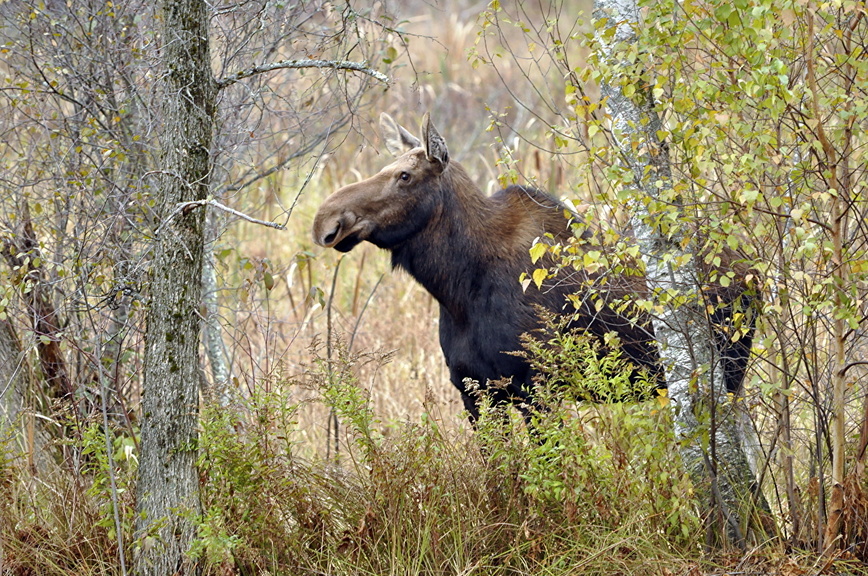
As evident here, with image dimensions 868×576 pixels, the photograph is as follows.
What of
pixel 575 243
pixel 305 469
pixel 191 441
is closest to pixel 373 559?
pixel 305 469

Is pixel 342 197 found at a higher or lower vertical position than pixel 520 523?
higher

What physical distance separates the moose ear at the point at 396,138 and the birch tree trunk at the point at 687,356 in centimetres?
189

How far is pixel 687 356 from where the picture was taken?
4484 millimetres

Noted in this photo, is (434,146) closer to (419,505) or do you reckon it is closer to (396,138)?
(396,138)

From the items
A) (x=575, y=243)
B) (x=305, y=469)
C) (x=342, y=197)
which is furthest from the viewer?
(x=342, y=197)

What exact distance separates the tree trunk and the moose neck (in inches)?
72.3

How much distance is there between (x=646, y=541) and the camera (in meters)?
4.15

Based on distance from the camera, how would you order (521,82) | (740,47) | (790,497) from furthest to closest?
1. (521,82)
2. (790,497)
3. (740,47)

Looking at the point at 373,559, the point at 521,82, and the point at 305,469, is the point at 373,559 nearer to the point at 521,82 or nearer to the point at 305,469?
the point at 305,469

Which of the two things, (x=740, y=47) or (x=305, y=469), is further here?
(x=305, y=469)

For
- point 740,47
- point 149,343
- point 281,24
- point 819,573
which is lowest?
point 819,573

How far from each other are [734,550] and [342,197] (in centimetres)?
283

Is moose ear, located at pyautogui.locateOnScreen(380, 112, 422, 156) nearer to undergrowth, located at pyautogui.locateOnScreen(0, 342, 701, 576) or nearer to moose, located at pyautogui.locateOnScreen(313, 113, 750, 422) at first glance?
moose, located at pyautogui.locateOnScreen(313, 113, 750, 422)

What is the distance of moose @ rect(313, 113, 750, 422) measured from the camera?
5488 millimetres
